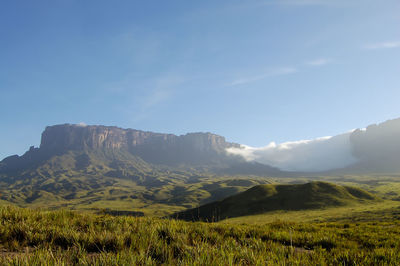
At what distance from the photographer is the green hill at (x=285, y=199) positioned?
11824cm

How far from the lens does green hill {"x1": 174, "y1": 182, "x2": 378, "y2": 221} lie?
118244mm

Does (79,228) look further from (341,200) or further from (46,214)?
(341,200)

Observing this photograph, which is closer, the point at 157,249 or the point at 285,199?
the point at 157,249

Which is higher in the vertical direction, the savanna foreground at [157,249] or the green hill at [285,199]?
the savanna foreground at [157,249]

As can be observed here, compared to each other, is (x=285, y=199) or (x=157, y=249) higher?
(x=157, y=249)

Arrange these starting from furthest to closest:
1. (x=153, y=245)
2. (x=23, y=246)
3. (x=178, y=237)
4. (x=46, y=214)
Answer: (x=46, y=214) < (x=178, y=237) < (x=23, y=246) < (x=153, y=245)

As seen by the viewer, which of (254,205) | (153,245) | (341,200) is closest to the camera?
(153,245)

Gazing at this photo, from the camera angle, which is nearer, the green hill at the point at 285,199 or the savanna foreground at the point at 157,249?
the savanna foreground at the point at 157,249

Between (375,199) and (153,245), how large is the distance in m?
152

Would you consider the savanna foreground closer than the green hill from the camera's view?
Yes

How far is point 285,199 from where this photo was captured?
12962 centimetres

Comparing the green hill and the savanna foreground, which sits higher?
the savanna foreground

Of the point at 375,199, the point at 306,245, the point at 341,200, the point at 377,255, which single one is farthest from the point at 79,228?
the point at 375,199

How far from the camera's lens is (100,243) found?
4.46 meters
